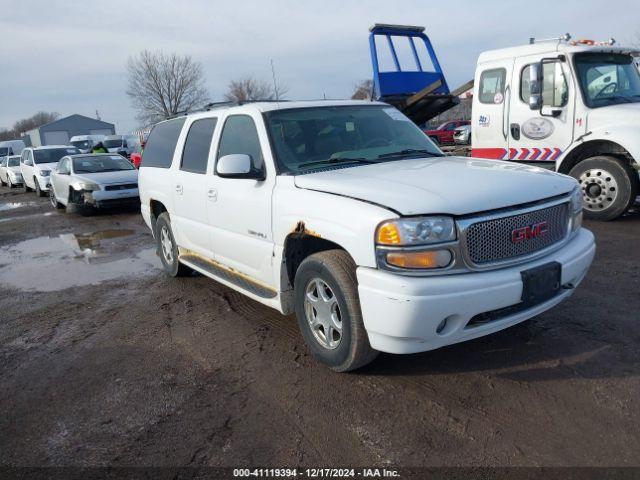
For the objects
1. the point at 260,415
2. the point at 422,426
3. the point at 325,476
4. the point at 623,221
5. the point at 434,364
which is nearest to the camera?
the point at 325,476

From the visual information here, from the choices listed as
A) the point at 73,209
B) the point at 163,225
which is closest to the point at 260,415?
the point at 163,225

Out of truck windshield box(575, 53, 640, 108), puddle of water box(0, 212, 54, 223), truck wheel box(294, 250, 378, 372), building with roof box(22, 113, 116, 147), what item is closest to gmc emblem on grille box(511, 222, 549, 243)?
truck wheel box(294, 250, 378, 372)

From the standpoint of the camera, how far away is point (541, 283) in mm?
2988

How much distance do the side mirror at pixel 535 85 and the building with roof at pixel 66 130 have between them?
74.6 metres

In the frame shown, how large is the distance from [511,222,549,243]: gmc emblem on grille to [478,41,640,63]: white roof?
17.5 ft

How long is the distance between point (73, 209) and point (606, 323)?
11748 mm

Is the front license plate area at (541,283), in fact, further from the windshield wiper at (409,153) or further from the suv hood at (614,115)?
the suv hood at (614,115)

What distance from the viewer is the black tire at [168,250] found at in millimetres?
5668

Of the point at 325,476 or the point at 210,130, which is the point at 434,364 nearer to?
the point at 325,476

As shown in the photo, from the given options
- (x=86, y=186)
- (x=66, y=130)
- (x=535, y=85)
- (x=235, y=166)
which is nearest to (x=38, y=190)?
(x=86, y=186)

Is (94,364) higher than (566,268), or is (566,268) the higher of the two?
(566,268)

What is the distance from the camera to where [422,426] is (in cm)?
276

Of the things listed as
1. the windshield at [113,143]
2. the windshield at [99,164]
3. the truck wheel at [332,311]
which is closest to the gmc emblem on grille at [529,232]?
the truck wheel at [332,311]

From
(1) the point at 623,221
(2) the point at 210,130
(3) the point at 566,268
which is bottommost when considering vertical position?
(1) the point at 623,221
